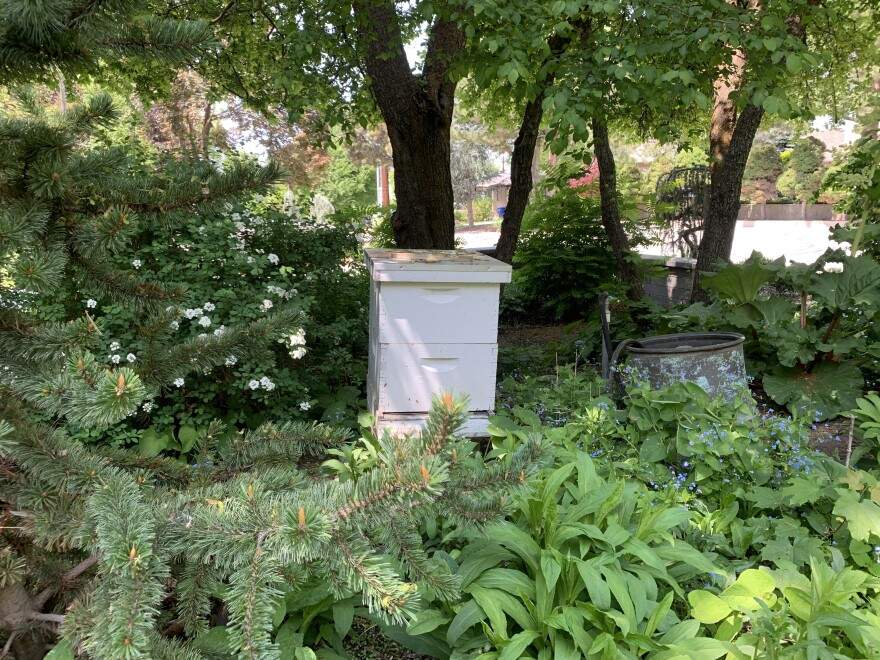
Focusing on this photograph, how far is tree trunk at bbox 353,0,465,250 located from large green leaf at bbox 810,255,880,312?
322 cm

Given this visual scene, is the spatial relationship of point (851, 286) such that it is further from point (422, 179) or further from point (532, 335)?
point (532, 335)

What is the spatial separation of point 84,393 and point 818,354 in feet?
14.9

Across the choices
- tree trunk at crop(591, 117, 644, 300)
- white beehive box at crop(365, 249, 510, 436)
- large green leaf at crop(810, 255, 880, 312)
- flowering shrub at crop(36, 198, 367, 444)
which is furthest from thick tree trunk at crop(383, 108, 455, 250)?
large green leaf at crop(810, 255, 880, 312)

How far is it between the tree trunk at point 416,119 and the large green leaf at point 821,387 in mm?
3169

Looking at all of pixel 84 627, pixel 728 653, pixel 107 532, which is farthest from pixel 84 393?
pixel 728 653

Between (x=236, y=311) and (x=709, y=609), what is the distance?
2867 mm

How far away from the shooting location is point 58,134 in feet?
4.57

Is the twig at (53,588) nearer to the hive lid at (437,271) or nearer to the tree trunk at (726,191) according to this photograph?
the hive lid at (437,271)

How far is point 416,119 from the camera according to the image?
5.61m

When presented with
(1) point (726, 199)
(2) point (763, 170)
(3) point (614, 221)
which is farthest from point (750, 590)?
(2) point (763, 170)

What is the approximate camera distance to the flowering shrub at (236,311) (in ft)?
11.8

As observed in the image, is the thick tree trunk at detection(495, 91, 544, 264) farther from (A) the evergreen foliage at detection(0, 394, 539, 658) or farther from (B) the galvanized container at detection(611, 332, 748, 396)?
(A) the evergreen foliage at detection(0, 394, 539, 658)

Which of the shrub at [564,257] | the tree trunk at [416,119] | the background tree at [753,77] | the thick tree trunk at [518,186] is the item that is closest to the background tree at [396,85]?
the tree trunk at [416,119]

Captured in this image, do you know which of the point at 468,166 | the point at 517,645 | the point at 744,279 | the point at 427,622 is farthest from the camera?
the point at 468,166
